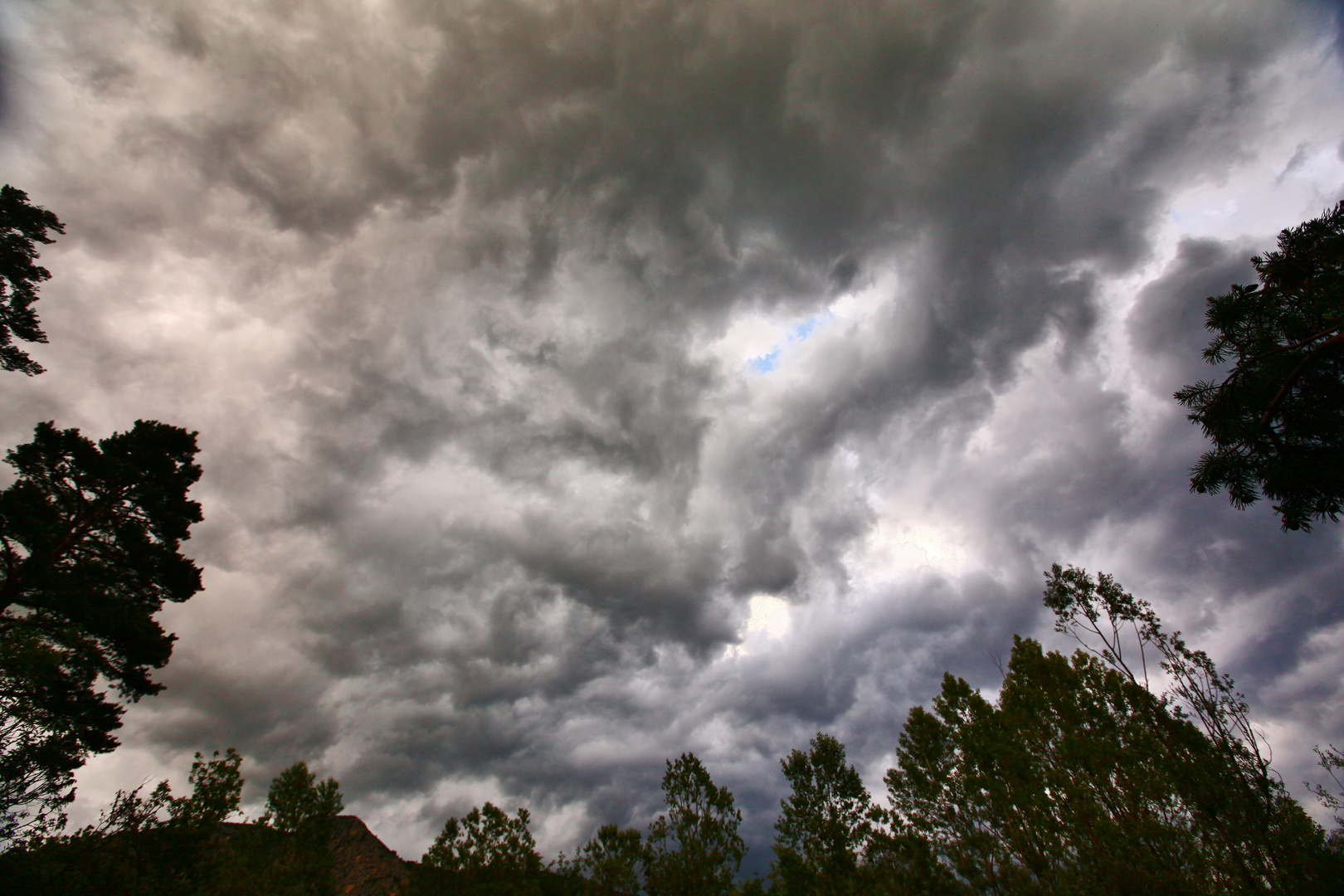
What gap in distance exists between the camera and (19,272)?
18.6 meters

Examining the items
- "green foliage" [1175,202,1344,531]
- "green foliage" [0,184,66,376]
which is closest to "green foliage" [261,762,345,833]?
"green foliage" [0,184,66,376]

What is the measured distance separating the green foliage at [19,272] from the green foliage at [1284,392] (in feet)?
122

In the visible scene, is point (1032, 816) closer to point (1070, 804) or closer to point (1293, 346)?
point (1070, 804)

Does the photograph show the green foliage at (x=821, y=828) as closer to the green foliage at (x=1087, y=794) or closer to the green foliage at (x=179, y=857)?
the green foliage at (x=1087, y=794)

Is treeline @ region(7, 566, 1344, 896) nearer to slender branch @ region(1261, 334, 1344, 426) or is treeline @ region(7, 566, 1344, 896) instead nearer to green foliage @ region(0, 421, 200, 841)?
green foliage @ region(0, 421, 200, 841)

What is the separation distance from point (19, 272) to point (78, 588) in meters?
12.4

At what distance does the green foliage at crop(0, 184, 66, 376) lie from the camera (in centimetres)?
1811

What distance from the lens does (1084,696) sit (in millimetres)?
30172

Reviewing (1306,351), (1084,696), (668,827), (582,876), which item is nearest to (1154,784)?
(1084,696)

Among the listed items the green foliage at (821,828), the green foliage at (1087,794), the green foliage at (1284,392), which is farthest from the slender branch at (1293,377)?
the green foliage at (821,828)

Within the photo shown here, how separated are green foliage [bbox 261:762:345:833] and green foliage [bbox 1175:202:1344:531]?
4839cm

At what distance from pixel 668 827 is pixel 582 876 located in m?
6.43

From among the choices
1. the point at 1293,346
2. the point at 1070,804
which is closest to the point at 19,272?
the point at 1293,346

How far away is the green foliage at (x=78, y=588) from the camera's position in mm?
17422
